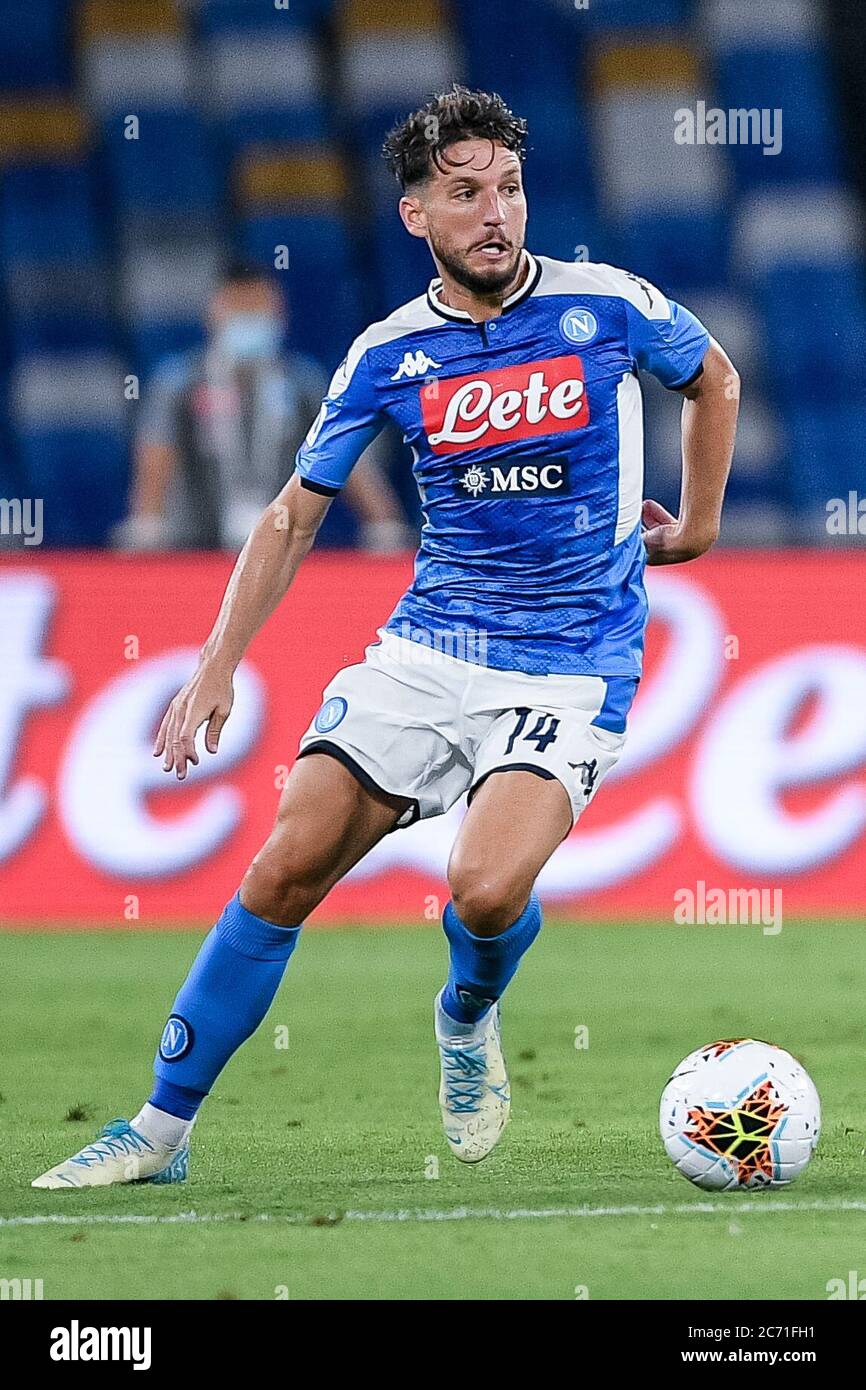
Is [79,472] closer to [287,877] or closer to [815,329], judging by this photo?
[815,329]

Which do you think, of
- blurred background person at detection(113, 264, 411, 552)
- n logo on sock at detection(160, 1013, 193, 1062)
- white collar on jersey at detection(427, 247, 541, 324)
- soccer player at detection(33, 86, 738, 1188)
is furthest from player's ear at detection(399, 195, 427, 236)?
blurred background person at detection(113, 264, 411, 552)

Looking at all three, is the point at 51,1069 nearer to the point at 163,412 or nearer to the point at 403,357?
the point at 403,357

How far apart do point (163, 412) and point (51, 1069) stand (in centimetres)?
462

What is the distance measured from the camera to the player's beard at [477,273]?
4543 millimetres

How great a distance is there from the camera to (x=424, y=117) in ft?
15.1

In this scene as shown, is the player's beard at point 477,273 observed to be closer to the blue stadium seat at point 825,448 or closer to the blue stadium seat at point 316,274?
the blue stadium seat at point 316,274

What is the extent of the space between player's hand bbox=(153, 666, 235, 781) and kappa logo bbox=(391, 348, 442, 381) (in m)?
0.71

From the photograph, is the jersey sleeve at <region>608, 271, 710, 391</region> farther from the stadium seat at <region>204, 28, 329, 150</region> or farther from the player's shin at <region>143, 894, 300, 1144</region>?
the stadium seat at <region>204, 28, 329, 150</region>

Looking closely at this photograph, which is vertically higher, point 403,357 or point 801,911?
point 403,357

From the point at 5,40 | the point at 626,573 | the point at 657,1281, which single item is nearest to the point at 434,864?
the point at 626,573

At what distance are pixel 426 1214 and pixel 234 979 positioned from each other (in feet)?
1.97

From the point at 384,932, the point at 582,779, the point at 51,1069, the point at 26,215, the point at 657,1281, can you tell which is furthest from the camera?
the point at 26,215

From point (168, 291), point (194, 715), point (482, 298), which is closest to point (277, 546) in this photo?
point (194, 715)

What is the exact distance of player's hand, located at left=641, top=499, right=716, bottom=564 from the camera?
4.85m
